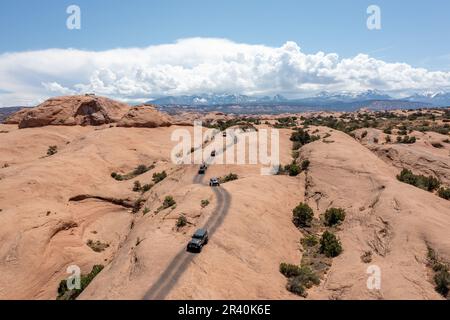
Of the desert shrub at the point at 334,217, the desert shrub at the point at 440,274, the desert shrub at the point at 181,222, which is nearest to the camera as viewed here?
the desert shrub at the point at 440,274

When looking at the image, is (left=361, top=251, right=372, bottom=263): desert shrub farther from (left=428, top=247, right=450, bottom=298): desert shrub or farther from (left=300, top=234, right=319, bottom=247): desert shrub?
(left=300, top=234, right=319, bottom=247): desert shrub

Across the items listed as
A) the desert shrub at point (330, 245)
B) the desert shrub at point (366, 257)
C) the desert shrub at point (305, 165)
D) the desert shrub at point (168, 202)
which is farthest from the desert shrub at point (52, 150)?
the desert shrub at point (366, 257)

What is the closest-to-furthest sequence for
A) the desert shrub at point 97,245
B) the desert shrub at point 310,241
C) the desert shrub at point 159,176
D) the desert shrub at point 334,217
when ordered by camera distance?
the desert shrub at point 310,241
the desert shrub at point 334,217
the desert shrub at point 97,245
the desert shrub at point 159,176

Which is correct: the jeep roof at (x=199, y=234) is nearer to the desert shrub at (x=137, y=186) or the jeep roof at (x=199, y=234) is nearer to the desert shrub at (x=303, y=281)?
the desert shrub at (x=303, y=281)

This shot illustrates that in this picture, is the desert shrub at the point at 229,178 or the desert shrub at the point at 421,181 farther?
the desert shrub at the point at 229,178
